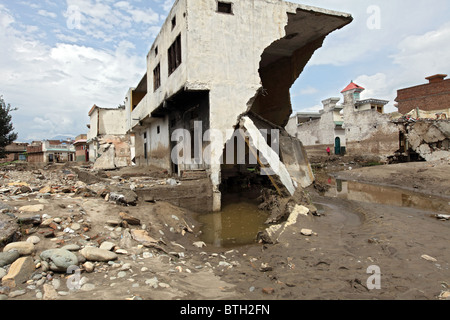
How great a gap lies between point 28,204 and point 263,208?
657cm

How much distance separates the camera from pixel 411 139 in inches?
750

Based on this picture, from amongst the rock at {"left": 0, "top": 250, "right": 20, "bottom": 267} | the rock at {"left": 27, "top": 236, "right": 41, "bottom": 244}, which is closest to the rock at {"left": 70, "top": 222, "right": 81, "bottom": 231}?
the rock at {"left": 27, "top": 236, "right": 41, "bottom": 244}

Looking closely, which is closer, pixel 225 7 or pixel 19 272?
pixel 19 272

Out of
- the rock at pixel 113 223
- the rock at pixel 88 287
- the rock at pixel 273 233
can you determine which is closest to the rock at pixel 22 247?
the rock at pixel 88 287

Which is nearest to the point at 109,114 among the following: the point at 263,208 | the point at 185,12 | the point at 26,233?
the point at 185,12

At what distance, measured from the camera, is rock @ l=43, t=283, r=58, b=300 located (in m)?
2.87

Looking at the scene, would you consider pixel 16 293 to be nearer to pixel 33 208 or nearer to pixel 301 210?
pixel 33 208

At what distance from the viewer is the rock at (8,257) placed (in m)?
3.36

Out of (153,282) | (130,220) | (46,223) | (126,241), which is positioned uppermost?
(46,223)

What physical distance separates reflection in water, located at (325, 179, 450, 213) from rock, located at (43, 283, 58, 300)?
34.0 feet

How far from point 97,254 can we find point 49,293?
3.04ft

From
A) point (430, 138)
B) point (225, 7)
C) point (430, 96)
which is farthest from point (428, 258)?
point (430, 96)

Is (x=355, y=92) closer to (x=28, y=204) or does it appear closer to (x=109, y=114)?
(x=109, y=114)

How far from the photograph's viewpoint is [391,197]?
11.2 meters
